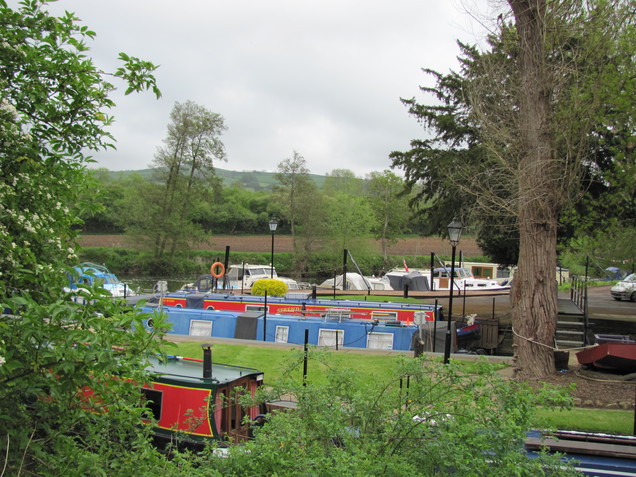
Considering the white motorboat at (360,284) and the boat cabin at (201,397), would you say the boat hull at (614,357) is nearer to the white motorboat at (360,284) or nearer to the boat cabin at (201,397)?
the boat cabin at (201,397)

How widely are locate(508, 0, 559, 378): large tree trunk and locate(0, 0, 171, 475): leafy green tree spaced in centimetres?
1019

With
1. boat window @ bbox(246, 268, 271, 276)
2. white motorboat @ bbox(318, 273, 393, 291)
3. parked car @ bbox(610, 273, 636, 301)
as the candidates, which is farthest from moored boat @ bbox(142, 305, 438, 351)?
parked car @ bbox(610, 273, 636, 301)

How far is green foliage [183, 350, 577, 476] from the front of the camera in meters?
4.59

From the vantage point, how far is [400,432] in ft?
16.9

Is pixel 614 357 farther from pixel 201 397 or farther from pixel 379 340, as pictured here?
pixel 201 397

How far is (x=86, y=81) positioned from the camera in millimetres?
4977

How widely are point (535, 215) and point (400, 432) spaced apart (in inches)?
362

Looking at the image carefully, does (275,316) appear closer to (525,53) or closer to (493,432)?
(525,53)

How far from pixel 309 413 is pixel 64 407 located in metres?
2.50

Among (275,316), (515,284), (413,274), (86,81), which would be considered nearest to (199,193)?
(413,274)

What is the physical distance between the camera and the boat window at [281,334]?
19062 mm

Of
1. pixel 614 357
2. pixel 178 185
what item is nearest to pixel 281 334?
pixel 614 357

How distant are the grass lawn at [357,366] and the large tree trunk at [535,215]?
1916 millimetres

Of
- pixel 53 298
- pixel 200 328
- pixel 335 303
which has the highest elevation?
pixel 53 298
